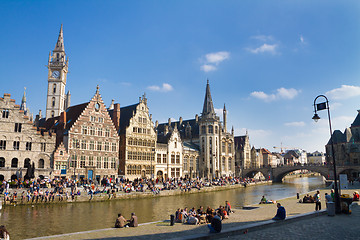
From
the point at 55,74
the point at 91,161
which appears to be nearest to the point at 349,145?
the point at 91,161

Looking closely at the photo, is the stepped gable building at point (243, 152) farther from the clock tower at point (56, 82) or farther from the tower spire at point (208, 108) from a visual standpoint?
the clock tower at point (56, 82)

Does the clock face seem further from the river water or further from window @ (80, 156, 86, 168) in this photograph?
the river water

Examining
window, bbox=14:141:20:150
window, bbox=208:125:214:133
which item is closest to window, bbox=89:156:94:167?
window, bbox=14:141:20:150

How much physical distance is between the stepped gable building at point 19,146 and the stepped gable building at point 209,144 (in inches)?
1354

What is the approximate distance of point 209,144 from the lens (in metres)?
76.2

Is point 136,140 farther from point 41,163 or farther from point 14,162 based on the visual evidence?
point 14,162

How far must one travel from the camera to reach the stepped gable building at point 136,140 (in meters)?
52.7

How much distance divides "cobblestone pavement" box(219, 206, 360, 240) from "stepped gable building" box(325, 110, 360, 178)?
77.3 metres

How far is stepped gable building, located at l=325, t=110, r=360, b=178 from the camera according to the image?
85.3 metres

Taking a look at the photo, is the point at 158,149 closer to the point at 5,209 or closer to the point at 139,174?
the point at 139,174

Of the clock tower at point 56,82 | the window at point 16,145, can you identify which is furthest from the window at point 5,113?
the clock tower at point 56,82

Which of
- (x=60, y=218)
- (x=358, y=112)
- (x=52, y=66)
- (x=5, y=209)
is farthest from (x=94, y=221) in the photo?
(x=358, y=112)

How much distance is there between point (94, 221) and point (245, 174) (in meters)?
75.2

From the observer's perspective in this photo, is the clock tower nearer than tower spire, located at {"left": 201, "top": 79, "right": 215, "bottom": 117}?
Yes
